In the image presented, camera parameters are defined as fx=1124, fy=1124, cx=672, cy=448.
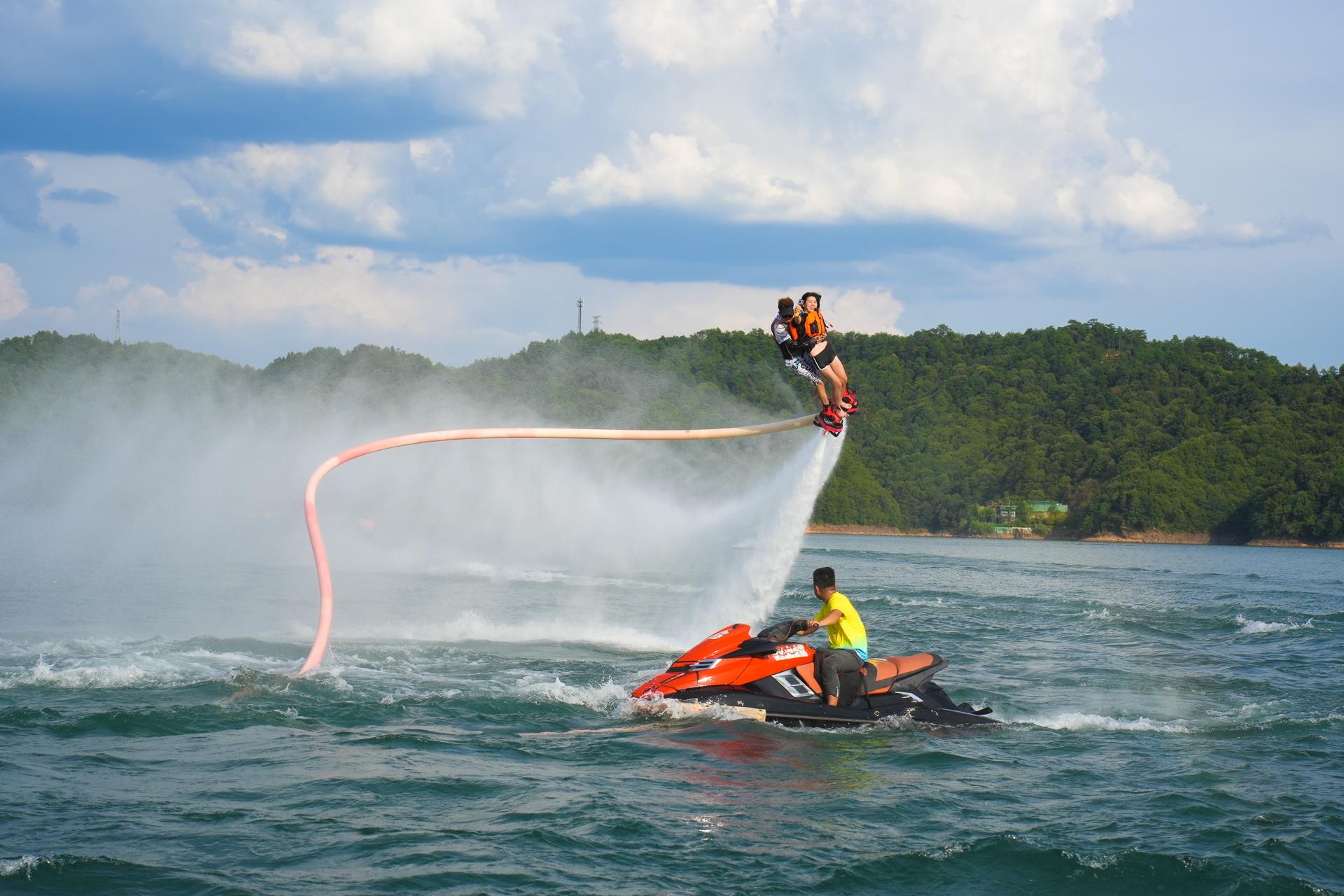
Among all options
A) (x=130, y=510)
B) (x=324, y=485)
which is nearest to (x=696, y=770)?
(x=324, y=485)

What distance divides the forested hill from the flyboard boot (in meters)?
35.8

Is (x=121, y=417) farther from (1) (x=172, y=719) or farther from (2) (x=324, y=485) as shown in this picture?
(1) (x=172, y=719)

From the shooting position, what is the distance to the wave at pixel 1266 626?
25.5m

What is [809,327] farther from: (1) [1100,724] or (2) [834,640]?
(1) [1100,724]

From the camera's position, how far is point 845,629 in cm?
1245

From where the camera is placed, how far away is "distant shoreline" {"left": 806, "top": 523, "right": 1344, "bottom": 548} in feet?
338

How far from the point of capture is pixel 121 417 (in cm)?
5484

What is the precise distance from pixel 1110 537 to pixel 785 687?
108m

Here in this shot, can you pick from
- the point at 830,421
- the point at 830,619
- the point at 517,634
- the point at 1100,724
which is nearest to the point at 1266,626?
the point at 1100,724

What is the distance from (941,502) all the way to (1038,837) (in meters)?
115

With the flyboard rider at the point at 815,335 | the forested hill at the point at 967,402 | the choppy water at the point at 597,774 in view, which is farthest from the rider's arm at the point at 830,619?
the forested hill at the point at 967,402

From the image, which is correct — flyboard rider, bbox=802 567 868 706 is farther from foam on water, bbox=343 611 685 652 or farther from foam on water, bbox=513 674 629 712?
foam on water, bbox=343 611 685 652

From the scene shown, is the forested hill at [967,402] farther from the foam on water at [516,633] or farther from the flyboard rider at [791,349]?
the flyboard rider at [791,349]

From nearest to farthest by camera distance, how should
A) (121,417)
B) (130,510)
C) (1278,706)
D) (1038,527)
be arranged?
(1278,706) → (130,510) → (121,417) → (1038,527)
